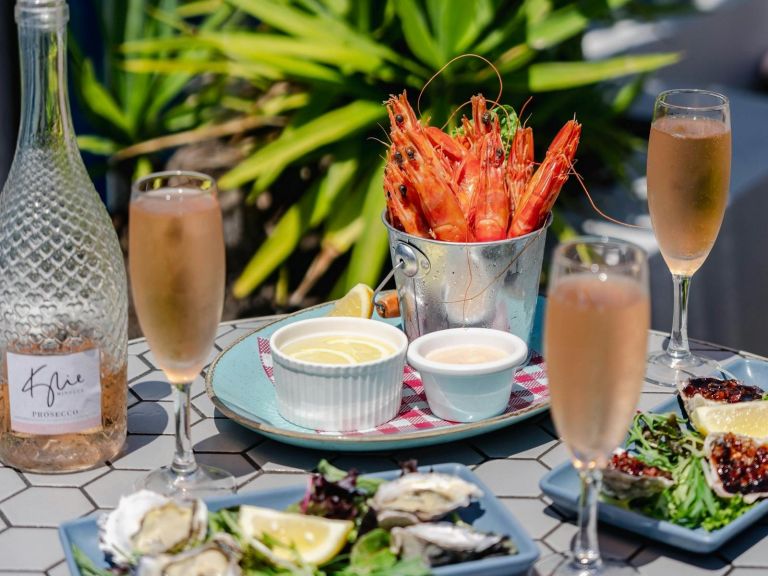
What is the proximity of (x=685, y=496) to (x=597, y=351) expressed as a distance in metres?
0.26

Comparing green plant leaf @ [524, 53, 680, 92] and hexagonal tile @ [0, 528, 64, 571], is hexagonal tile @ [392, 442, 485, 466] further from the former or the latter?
green plant leaf @ [524, 53, 680, 92]

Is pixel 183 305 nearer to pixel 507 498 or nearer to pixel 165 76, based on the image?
pixel 507 498

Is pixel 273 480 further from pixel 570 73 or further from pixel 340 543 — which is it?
pixel 570 73

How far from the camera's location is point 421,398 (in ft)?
4.88

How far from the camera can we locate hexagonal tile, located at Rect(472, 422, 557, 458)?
1356 millimetres

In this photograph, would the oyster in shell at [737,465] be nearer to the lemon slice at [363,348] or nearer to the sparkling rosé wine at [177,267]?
the lemon slice at [363,348]

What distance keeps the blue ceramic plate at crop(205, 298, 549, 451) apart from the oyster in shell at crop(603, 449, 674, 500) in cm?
20

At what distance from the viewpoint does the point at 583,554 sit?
1.07 metres

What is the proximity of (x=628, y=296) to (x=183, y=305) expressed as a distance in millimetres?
443

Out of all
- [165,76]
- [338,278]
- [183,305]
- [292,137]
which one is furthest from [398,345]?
[165,76]

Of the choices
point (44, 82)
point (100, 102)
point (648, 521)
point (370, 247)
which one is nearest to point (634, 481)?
point (648, 521)

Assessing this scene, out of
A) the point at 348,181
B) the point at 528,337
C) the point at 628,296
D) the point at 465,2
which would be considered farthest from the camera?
the point at 348,181

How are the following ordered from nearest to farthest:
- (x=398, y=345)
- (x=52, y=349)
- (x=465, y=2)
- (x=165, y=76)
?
(x=52, y=349)
(x=398, y=345)
(x=465, y=2)
(x=165, y=76)

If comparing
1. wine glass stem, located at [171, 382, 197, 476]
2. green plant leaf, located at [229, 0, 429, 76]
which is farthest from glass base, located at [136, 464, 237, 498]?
green plant leaf, located at [229, 0, 429, 76]
